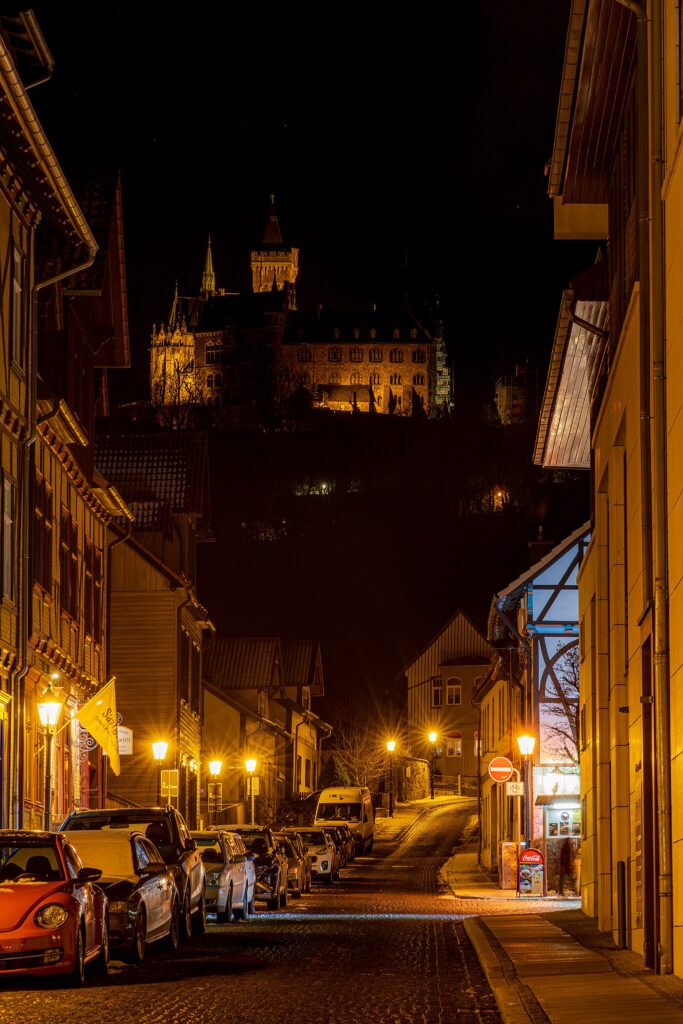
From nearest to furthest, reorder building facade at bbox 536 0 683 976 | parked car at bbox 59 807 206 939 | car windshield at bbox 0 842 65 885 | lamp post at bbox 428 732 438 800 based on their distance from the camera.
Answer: building facade at bbox 536 0 683 976
car windshield at bbox 0 842 65 885
parked car at bbox 59 807 206 939
lamp post at bbox 428 732 438 800

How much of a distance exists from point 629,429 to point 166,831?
7743mm

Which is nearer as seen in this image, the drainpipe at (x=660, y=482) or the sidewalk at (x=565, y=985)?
the sidewalk at (x=565, y=985)

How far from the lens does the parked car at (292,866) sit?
34875 mm

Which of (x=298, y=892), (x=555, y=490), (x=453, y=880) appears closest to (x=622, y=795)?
(x=298, y=892)

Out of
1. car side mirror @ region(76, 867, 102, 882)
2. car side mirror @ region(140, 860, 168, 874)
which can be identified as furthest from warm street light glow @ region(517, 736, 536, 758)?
car side mirror @ region(76, 867, 102, 882)

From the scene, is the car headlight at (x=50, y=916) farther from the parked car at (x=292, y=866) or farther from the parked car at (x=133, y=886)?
the parked car at (x=292, y=866)

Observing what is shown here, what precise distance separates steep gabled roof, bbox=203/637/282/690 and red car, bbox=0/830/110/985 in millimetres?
53651

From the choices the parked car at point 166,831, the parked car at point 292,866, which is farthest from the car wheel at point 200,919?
the parked car at point 292,866

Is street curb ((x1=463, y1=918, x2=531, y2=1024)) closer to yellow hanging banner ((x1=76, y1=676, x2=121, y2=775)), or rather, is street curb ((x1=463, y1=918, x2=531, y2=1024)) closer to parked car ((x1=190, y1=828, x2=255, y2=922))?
parked car ((x1=190, y1=828, x2=255, y2=922))

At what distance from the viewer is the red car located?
48.5 ft

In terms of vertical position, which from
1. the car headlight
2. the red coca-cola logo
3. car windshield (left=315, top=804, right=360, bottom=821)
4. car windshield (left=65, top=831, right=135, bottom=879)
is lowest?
car windshield (left=315, top=804, right=360, bottom=821)

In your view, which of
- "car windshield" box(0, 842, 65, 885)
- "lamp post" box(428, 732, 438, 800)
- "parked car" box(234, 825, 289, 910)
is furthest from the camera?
"lamp post" box(428, 732, 438, 800)

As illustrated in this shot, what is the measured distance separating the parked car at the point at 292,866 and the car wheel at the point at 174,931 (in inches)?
581

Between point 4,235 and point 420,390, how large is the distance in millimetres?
172622
